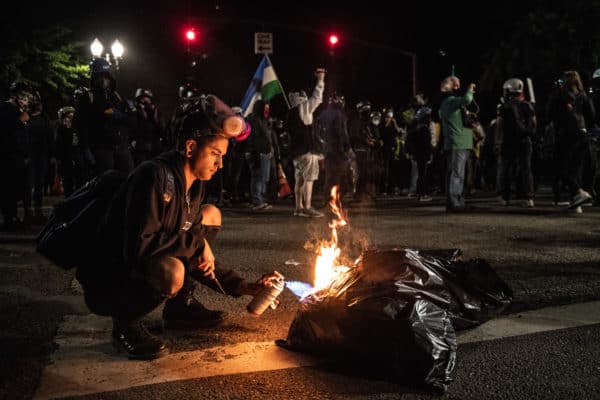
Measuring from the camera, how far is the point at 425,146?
14.3 m

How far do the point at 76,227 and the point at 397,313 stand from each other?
1725mm

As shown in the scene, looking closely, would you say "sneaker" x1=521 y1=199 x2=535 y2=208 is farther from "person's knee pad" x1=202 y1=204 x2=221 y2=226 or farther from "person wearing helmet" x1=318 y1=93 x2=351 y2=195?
"person's knee pad" x1=202 y1=204 x2=221 y2=226

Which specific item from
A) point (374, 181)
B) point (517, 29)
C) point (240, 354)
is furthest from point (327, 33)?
point (240, 354)

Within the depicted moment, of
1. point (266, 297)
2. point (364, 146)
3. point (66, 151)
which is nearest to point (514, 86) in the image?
point (364, 146)

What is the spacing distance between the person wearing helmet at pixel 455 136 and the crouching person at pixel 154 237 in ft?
Result: 25.9

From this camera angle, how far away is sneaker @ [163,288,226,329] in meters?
4.08

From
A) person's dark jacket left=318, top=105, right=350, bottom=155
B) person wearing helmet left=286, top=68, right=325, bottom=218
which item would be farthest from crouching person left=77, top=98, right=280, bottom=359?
person's dark jacket left=318, top=105, right=350, bottom=155

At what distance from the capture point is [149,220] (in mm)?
3180

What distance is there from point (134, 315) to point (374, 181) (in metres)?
13.6

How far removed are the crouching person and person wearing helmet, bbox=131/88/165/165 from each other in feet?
26.5

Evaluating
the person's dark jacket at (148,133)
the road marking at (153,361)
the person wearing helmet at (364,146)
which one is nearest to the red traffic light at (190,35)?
the person wearing helmet at (364,146)

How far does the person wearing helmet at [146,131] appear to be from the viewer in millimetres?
11359

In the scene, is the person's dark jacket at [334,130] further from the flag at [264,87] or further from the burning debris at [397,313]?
the burning debris at [397,313]

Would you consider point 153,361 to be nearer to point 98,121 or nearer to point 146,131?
point 98,121
